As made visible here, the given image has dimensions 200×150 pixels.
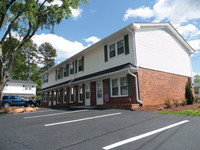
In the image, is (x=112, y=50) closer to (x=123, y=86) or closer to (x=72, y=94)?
(x=123, y=86)

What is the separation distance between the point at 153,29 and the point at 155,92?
5.71 m

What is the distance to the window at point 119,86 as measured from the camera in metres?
11.1

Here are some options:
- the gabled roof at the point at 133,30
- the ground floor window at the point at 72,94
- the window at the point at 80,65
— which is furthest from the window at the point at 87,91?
the gabled roof at the point at 133,30

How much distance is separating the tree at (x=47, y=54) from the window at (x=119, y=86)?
A: 36.5 meters

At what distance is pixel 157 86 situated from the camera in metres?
11.6

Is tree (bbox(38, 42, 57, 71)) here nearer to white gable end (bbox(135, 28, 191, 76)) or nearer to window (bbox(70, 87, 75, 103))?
window (bbox(70, 87, 75, 103))

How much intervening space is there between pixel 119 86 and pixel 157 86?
120 inches

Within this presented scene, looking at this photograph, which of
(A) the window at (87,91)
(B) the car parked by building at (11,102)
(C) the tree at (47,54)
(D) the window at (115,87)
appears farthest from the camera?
(C) the tree at (47,54)

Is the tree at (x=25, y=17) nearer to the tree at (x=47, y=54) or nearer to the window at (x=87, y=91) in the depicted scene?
the window at (x=87, y=91)

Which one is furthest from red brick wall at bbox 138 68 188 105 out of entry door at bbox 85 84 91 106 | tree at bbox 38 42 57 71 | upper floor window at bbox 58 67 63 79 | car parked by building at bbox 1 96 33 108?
tree at bbox 38 42 57 71

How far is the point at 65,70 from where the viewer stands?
20.0m

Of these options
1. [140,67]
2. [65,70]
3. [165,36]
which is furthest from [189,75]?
[65,70]

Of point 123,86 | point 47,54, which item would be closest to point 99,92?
point 123,86

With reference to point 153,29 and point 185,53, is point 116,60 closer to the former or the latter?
point 153,29
